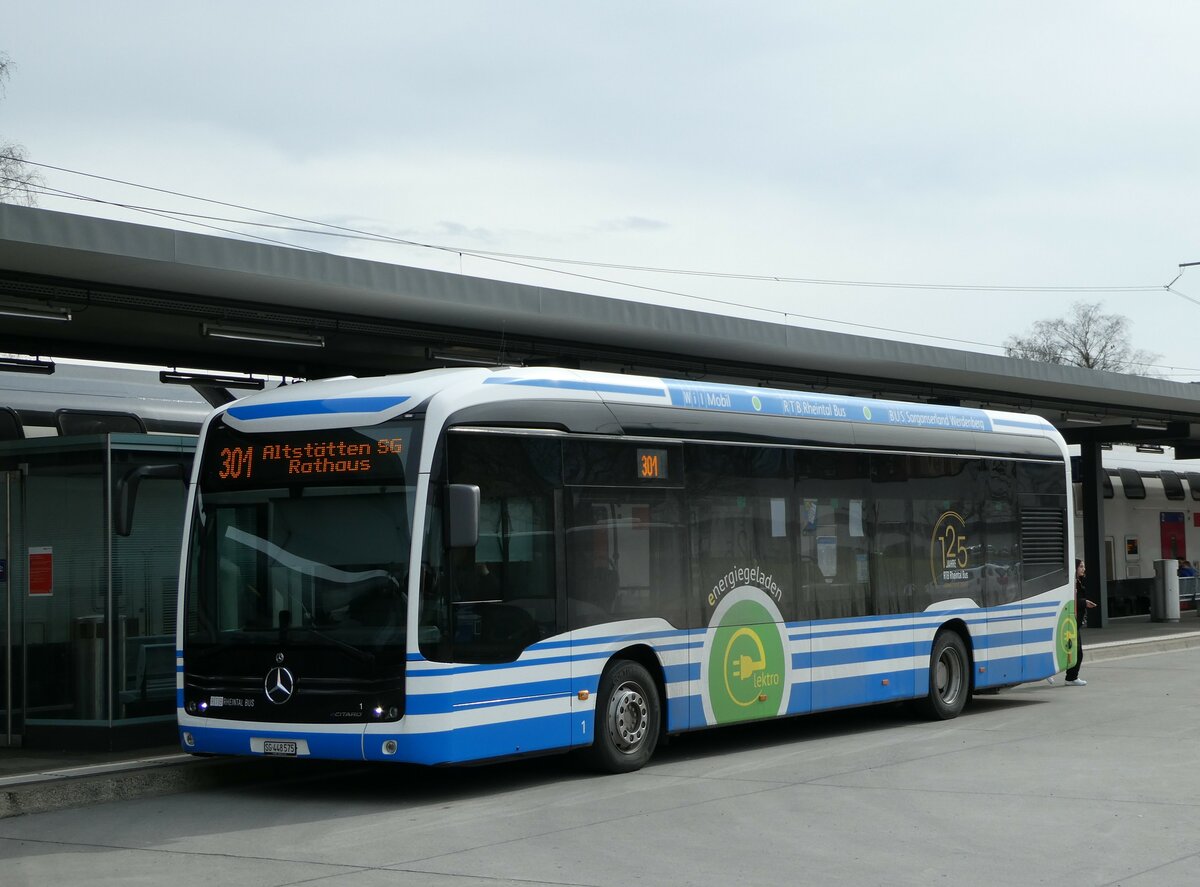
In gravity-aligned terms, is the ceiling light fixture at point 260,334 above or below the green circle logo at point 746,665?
above

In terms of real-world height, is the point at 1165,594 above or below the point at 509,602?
below

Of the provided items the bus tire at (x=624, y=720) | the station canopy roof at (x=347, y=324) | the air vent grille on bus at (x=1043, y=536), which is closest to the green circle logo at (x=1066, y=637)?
the air vent grille on bus at (x=1043, y=536)

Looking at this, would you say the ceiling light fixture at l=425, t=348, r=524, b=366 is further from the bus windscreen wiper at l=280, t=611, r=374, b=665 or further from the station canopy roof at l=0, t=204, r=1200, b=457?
the bus windscreen wiper at l=280, t=611, r=374, b=665

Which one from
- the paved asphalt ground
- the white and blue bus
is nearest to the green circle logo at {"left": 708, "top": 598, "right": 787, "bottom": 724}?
the white and blue bus

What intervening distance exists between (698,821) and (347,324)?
25.8 ft

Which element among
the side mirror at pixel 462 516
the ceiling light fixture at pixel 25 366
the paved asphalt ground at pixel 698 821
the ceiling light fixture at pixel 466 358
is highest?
the ceiling light fixture at pixel 466 358

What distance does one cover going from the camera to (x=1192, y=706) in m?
17.0

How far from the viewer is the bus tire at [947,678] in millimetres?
16172

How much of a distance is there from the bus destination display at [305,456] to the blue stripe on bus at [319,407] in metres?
0.16

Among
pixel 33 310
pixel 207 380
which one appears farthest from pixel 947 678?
pixel 33 310

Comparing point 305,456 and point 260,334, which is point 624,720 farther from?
point 260,334

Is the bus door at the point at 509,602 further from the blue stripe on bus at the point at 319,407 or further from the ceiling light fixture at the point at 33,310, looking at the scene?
the ceiling light fixture at the point at 33,310

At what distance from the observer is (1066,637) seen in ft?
60.4

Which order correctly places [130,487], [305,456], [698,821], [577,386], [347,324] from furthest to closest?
[347,324] < [577,386] < [130,487] < [305,456] < [698,821]
